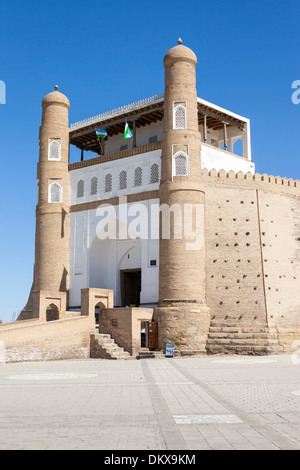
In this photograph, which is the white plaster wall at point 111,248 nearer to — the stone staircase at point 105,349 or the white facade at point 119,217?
the white facade at point 119,217

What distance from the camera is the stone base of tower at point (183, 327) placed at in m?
19.5

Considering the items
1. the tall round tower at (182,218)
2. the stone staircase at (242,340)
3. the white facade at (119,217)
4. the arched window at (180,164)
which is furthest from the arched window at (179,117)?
the stone staircase at (242,340)

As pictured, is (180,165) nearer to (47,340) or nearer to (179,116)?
(179,116)

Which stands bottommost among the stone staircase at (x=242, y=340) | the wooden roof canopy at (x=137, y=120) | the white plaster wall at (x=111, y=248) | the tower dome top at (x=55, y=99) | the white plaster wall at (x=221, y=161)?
the stone staircase at (x=242, y=340)

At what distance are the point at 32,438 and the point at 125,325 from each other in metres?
14.7

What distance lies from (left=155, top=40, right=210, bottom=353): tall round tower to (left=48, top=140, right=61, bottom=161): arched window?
20.5 ft

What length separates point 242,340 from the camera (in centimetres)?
1969

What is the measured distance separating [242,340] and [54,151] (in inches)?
508

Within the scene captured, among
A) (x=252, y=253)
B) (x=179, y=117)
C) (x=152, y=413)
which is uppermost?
(x=179, y=117)

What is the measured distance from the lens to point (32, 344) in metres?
16.8

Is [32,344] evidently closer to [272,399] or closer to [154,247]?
[154,247]

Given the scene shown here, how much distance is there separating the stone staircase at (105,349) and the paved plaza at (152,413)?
8444mm

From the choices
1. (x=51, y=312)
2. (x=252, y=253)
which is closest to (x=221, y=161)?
(x=252, y=253)
